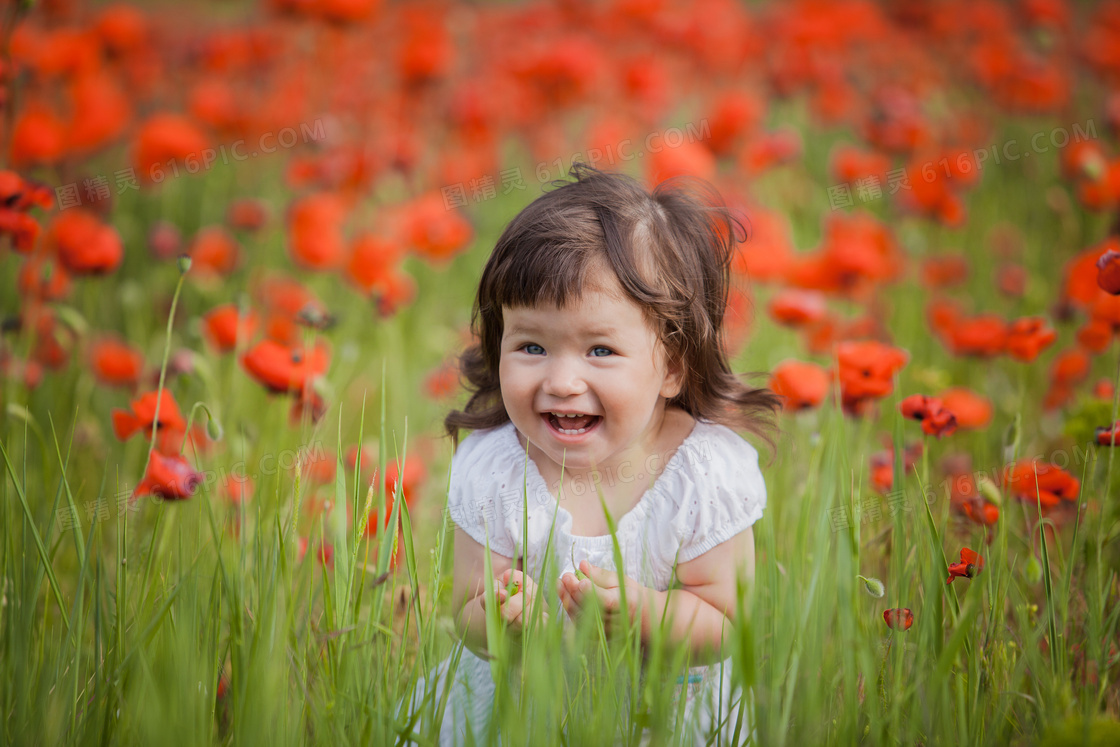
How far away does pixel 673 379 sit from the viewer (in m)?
1.19

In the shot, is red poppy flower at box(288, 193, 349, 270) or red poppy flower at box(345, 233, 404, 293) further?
red poppy flower at box(288, 193, 349, 270)

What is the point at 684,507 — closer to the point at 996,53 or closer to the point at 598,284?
the point at 598,284

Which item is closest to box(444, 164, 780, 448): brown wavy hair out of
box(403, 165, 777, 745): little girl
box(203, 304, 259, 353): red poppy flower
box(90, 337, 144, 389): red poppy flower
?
box(403, 165, 777, 745): little girl

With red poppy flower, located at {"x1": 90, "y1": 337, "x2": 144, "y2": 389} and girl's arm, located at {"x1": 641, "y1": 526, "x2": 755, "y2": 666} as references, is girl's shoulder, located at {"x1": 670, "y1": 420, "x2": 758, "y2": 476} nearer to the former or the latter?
girl's arm, located at {"x1": 641, "y1": 526, "x2": 755, "y2": 666}

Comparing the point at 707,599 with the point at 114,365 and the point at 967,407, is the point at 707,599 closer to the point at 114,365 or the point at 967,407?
the point at 967,407

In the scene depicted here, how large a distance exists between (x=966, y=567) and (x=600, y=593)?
1.40 ft

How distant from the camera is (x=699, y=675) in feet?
3.80

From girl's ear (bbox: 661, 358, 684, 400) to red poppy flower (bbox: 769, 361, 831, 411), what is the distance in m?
0.30

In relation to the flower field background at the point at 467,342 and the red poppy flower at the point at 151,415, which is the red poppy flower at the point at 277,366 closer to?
the flower field background at the point at 467,342

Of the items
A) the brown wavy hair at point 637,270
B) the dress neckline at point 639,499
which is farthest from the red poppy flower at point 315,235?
the dress neckline at point 639,499

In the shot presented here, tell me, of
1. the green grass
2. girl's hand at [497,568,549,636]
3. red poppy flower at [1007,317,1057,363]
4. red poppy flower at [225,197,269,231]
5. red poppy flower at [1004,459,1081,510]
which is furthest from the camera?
red poppy flower at [225,197,269,231]

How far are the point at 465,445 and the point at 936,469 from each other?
3.54 ft

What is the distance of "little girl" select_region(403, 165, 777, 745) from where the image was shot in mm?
1043

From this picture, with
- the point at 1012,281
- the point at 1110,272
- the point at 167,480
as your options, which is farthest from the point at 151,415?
the point at 1012,281
